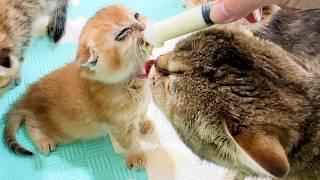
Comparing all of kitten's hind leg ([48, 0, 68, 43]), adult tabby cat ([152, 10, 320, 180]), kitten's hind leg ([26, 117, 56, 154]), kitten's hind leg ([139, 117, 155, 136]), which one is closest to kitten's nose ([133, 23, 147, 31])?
adult tabby cat ([152, 10, 320, 180])

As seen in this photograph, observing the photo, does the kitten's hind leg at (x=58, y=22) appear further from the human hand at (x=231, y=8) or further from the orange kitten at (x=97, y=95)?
the human hand at (x=231, y=8)

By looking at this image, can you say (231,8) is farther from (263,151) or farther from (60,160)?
(60,160)

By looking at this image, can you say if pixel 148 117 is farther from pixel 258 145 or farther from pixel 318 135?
pixel 258 145

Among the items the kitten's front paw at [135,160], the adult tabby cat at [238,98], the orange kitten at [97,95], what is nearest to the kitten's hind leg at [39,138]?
the orange kitten at [97,95]

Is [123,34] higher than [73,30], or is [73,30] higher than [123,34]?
[123,34]

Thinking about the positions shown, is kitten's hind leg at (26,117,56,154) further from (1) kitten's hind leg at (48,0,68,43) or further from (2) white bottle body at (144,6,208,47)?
(2) white bottle body at (144,6,208,47)

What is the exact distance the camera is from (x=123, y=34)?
4.97 feet

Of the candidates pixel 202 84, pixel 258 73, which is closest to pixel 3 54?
pixel 202 84

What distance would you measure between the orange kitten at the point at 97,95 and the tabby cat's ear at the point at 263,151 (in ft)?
2.18

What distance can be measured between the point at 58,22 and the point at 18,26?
397mm

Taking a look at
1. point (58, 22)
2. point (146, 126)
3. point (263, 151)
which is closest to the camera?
point (263, 151)

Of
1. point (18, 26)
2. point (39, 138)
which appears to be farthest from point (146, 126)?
point (18, 26)

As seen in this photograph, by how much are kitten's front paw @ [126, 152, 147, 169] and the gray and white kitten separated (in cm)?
53

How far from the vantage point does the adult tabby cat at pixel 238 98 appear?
1024 mm
